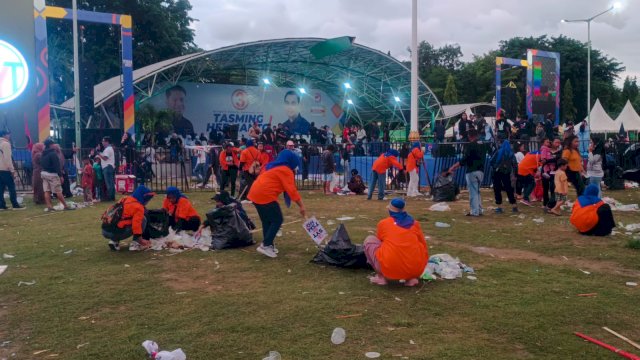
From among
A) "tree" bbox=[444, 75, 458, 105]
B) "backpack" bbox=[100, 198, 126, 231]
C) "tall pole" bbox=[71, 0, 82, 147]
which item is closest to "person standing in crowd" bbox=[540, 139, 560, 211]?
"backpack" bbox=[100, 198, 126, 231]

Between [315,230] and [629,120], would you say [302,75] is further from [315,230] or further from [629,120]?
[315,230]

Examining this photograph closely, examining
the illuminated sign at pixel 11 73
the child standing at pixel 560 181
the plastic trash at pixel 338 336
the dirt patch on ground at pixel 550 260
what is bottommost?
the plastic trash at pixel 338 336

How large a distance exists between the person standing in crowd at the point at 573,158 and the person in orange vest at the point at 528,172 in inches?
36.2

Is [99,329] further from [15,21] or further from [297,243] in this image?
[15,21]

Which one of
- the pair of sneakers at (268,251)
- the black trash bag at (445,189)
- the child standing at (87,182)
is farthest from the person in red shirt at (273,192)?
the child standing at (87,182)

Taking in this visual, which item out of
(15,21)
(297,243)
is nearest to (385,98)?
(15,21)

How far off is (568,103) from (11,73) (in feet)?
149

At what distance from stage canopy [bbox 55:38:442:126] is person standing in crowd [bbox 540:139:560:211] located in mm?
18974

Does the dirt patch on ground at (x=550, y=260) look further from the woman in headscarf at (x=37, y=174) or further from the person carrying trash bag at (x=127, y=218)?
the woman in headscarf at (x=37, y=174)

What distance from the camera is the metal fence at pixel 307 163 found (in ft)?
55.6

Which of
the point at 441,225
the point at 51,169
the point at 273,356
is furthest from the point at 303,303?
the point at 51,169

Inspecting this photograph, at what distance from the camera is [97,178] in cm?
1470

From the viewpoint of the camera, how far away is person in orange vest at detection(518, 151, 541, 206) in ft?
Answer: 40.2

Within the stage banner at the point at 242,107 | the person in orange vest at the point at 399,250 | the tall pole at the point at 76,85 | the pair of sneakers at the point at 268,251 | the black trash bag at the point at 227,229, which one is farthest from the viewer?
the stage banner at the point at 242,107
